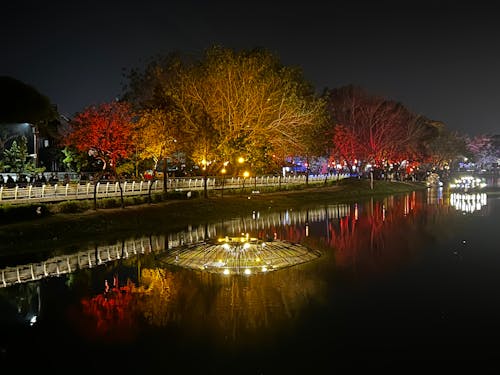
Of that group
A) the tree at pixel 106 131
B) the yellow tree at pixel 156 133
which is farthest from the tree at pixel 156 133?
the tree at pixel 106 131

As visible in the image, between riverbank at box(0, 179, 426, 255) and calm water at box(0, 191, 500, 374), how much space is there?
4841mm

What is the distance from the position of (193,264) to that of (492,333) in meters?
9.33

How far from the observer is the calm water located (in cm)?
910

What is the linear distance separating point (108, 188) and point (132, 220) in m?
6.96

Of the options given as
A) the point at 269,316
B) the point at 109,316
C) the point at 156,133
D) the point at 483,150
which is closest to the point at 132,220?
the point at 156,133

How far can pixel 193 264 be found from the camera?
1664 centimetres

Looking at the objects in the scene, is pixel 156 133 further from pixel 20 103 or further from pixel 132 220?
pixel 20 103

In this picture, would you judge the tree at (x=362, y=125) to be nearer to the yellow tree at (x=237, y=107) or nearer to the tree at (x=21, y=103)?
the yellow tree at (x=237, y=107)

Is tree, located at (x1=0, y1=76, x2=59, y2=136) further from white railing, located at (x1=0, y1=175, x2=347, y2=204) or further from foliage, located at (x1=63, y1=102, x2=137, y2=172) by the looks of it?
white railing, located at (x1=0, y1=175, x2=347, y2=204)

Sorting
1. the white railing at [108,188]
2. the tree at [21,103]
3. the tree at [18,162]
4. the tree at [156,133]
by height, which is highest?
the tree at [21,103]

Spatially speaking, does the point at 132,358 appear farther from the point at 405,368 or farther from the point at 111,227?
the point at 111,227

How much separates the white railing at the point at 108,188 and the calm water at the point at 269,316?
1060 cm

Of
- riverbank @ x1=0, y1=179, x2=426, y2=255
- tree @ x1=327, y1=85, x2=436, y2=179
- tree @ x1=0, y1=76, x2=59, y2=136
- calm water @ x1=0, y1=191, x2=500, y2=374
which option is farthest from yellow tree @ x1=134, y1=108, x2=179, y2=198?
tree @ x1=327, y1=85, x2=436, y2=179

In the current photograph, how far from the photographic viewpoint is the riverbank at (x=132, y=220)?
21422mm
